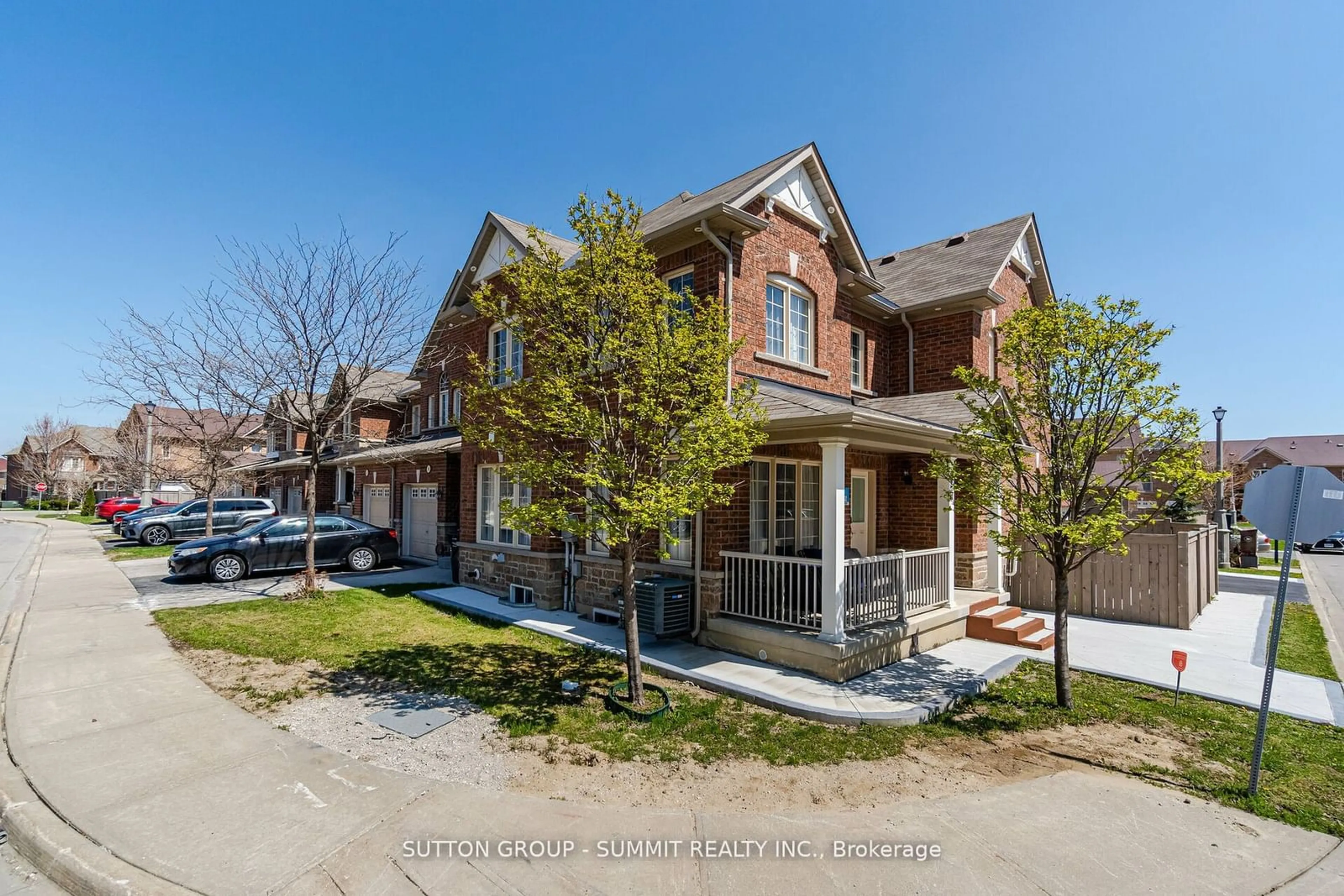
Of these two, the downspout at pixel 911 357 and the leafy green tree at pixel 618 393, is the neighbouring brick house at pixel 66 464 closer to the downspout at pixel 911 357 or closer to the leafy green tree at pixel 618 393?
the leafy green tree at pixel 618 393

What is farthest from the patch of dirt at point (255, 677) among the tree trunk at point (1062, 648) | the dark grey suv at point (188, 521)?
the dark grey suv at point (188, 521)

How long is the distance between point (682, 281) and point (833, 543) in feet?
16.6

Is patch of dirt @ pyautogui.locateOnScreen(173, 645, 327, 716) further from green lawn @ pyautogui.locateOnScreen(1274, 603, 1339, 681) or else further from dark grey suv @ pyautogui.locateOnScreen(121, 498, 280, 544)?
dark grey suv @ pyautogui.locateOnScreen(121, 498, 280, 544)

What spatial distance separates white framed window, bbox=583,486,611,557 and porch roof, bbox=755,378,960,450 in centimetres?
221

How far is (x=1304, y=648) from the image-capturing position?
980cm

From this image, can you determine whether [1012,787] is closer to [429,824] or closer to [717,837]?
[717,837]

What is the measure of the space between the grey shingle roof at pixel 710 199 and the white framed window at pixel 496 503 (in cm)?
569

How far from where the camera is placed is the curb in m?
3.62

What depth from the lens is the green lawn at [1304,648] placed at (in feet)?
27.9

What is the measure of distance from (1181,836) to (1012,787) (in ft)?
3.52

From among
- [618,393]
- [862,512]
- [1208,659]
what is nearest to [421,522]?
[862,512]

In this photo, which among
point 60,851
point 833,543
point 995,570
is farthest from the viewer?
point 995,570

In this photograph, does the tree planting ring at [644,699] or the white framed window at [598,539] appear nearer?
the tree planting ring at [644,699]

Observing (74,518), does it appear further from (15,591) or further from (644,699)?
(644,699)
